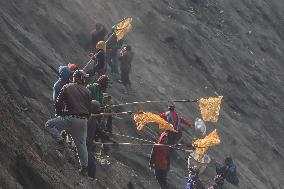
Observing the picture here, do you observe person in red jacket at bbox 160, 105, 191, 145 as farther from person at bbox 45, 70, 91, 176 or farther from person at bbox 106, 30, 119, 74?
person at bbox 45, 70, 91, 176

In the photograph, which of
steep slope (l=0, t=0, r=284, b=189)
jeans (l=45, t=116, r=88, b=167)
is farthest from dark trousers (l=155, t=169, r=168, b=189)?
jeans (l=45, t=116, r=88, b=167)

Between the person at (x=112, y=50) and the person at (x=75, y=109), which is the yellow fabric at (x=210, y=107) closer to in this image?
the person at (x=75, y=109)

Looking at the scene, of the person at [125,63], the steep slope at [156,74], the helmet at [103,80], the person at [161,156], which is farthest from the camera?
the person at [125,63]

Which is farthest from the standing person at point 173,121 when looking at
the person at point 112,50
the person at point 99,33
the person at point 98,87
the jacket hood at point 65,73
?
the person at point 99,33

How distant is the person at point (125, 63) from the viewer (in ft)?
73.5

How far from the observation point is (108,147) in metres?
16.0

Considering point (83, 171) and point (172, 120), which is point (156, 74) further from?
point (83, 171)

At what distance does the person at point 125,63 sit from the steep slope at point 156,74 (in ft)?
1.77

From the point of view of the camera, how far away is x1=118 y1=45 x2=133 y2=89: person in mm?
22406

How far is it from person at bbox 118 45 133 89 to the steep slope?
54cm

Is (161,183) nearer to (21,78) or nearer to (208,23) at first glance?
(21,78)

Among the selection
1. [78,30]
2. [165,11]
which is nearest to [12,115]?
[78,30]

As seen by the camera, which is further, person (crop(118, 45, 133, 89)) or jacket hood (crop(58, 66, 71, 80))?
person (crop(118, 45, 133, 89))

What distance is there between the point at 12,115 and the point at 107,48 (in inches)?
445
